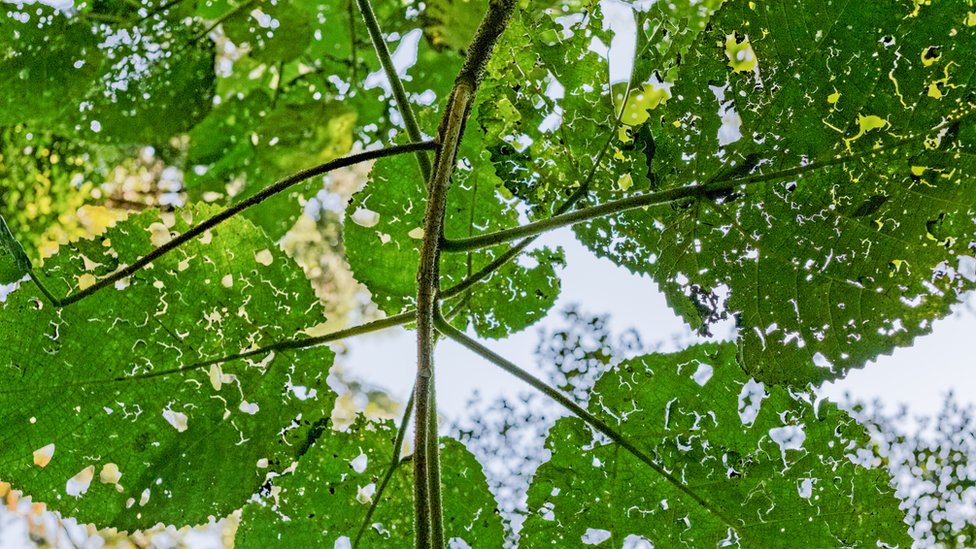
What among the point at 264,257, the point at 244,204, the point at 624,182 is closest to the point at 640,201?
the point at 624,182

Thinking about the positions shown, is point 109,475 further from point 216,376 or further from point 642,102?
point 642,102

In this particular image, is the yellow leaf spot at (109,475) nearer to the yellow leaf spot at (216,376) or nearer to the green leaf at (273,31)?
the yellow leaf spot at (216,376)

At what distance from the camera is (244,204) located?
763 mm

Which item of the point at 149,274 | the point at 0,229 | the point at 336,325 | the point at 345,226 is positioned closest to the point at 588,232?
the point at 345,226

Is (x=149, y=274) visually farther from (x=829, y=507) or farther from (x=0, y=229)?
(x=829, y=507)

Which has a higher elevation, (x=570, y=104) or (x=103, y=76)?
(x=103, y=76)

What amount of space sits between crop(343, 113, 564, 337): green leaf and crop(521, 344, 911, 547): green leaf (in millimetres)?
273

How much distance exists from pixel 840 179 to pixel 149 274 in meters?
0.83

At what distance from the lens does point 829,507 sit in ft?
3.17

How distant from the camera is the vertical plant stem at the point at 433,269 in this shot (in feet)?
2.07

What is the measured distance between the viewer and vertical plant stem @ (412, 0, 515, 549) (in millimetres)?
630

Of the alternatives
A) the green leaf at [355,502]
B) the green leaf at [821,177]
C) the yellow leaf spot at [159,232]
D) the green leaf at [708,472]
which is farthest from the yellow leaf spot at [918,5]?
the yellow leaf spot at [159,232]

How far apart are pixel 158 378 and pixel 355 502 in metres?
0.31

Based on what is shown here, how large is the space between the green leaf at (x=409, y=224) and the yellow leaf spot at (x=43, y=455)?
0.45 meters
